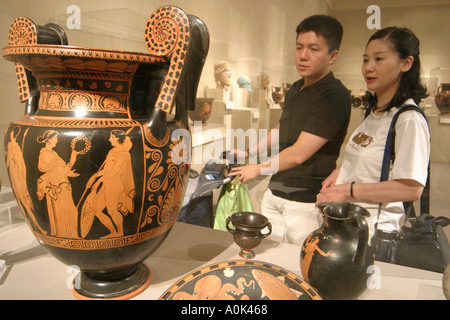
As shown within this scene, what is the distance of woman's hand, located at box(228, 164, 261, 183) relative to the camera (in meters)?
1.40

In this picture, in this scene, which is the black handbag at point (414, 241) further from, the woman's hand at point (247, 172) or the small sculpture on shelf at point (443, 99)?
the woman's hand at point (247, 172)

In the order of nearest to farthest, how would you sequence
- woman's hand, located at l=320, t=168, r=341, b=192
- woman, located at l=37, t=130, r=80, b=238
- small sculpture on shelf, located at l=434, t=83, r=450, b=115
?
woman, located at l=37, t=130, r=80, b=238 → small sculpture on shelf, located at l=434, t=83, r=450, b=115 → woman's hand, located at l=320, t=168, r=341, b=192

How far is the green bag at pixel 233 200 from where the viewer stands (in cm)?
150

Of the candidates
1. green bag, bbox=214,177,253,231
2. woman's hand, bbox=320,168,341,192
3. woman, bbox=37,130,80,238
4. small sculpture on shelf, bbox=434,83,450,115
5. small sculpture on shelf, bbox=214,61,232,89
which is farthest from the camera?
small sculpture on shelf, bbox=214,61,232,89

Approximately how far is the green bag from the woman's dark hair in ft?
2.45

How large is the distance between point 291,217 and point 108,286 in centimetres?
82

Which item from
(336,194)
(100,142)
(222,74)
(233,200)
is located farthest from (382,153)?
(222,74)

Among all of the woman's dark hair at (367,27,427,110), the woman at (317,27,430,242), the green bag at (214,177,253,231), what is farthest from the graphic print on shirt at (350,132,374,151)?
the green bag at (214,177,253,231)

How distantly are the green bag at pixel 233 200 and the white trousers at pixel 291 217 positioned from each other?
0.10 metres

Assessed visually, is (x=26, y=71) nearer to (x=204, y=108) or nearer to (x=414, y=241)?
(x=204, y=108)

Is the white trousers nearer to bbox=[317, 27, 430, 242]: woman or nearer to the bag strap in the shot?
bbox=[317, 27, 430, 242]: woman

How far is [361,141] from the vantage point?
1077 mm

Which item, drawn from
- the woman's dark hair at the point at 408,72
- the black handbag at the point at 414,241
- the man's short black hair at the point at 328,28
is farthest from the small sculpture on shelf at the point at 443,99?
the man's short black hair at the point at 328,28

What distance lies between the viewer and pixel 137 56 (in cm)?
62
